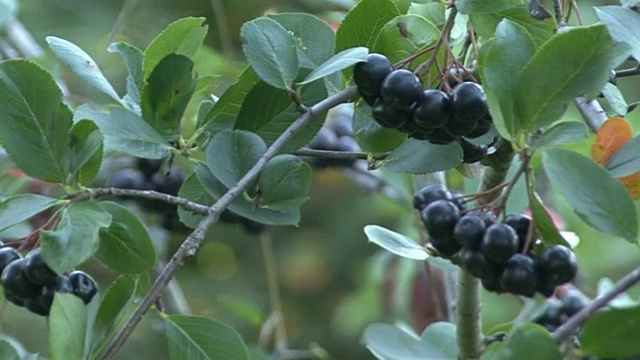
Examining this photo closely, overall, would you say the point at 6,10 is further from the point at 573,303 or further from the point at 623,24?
the point at 623,24

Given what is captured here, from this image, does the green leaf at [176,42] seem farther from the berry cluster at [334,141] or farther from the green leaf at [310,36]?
the berry cluster at [334,141]

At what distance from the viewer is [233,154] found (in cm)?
71

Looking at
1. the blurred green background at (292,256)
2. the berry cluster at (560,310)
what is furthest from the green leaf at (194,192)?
the blurred green background at (292,256)

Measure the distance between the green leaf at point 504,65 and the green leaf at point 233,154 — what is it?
167 millimetres

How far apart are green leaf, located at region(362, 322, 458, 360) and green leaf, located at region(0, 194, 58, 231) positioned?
0.83 feet

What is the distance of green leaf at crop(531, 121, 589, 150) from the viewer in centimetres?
62

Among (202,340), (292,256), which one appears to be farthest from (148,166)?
(292,256)

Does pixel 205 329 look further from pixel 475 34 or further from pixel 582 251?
pixel 582 251

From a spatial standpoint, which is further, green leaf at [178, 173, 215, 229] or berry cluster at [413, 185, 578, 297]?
green leaf at [178, 173, 215, 229]

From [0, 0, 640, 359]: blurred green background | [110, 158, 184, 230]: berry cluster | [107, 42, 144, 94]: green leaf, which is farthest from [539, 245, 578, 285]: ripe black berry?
[0, 0, 640, 359]: blurred green background

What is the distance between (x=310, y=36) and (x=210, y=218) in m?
0.15

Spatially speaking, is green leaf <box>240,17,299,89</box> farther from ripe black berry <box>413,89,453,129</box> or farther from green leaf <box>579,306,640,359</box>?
green leaf <box>579,306,640,359</box>

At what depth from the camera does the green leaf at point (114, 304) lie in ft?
2.34

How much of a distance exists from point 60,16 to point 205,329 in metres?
2.08
